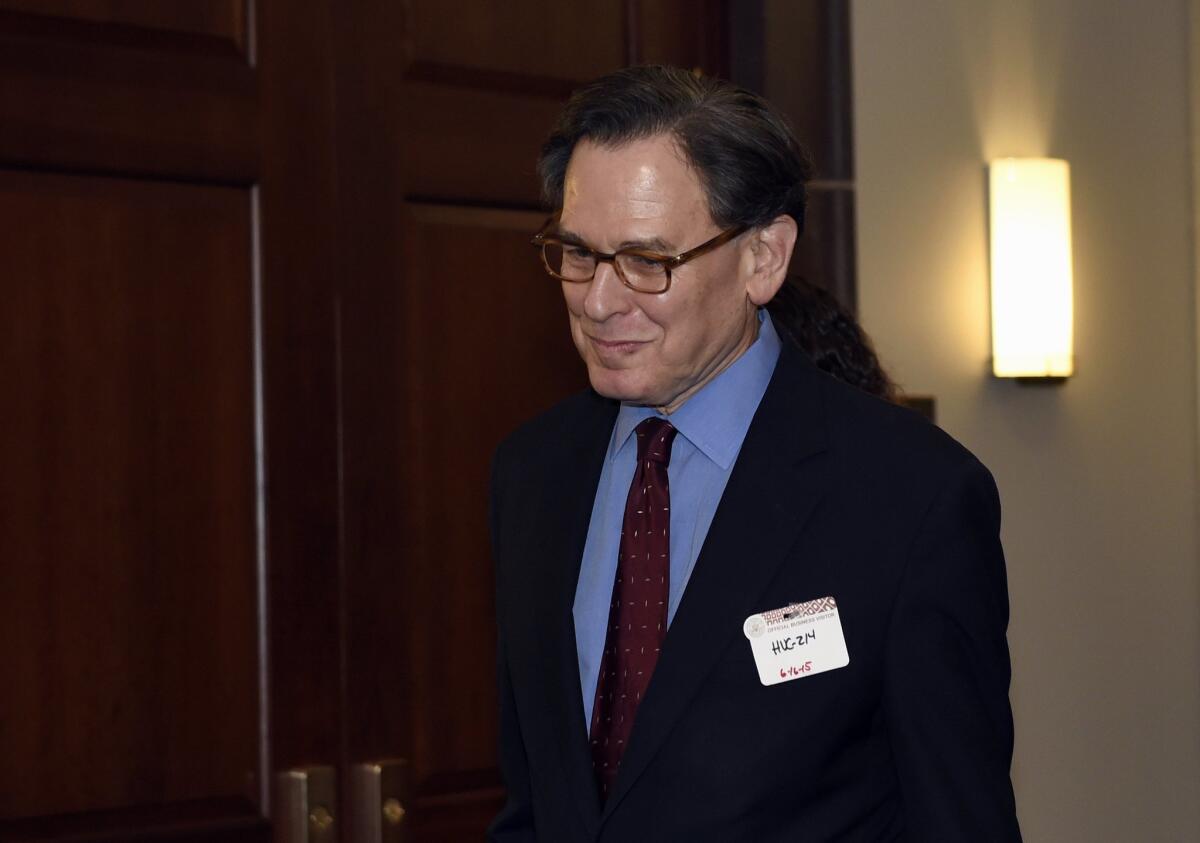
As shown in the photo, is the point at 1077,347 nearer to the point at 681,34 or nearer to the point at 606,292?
the point at 681,34

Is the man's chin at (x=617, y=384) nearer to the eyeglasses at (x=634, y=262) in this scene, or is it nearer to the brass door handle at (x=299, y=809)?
the eyeglasses at (x=634, y=262)

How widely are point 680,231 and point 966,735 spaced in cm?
59

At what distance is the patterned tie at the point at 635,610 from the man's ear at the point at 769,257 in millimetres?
182

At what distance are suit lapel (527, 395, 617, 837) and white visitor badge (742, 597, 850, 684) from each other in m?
0.21

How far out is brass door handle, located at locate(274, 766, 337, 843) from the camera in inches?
100.0

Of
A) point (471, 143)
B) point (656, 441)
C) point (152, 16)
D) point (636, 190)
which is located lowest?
point (656, 441)

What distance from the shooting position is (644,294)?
1.71 m

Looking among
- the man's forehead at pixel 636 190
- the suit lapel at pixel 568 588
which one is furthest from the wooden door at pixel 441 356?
the man's forehead at pixel 636 190

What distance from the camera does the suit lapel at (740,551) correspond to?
1.63 meters

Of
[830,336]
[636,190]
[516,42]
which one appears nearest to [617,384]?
[636,190]

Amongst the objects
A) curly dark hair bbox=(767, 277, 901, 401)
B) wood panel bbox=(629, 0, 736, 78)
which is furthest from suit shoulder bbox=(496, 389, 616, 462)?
wood panel bbox=(629, 0, 736, 78)

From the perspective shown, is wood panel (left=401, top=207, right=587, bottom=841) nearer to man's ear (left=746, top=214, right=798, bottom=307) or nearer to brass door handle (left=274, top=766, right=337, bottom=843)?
brass door handle (left=274, top=766, right=337, bottom=843)

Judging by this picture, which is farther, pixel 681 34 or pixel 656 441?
pixel 681 34

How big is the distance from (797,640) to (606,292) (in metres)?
0.41
